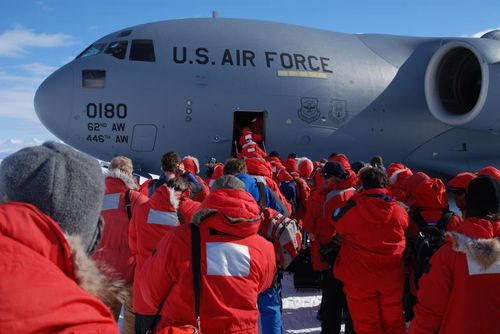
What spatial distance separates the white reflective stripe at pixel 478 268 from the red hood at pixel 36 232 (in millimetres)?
1842

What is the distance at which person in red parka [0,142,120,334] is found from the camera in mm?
976

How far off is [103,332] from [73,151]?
492mm

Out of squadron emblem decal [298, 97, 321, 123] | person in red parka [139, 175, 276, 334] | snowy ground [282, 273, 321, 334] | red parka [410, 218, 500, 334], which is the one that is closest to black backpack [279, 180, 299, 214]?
snowy ground [282, 273, 321, 334]

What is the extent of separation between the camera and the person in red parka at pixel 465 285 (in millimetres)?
2209

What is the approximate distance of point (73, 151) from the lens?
4.20 ft

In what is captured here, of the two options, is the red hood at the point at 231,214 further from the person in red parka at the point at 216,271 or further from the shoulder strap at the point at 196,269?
the shoulder strap at the point at 196,269

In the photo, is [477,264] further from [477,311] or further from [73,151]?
[73,151]

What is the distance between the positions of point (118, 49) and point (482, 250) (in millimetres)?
7869

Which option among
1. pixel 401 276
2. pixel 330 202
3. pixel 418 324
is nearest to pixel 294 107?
pixel 330 202

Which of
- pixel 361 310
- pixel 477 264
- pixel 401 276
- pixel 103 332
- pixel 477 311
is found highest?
pixel 103 332

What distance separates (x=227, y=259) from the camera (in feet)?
7.57

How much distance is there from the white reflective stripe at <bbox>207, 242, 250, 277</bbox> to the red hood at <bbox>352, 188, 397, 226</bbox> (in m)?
1.33

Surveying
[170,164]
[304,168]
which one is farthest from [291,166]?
[170,164]

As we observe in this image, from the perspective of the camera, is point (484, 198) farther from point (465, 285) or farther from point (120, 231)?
point (120, 231)
